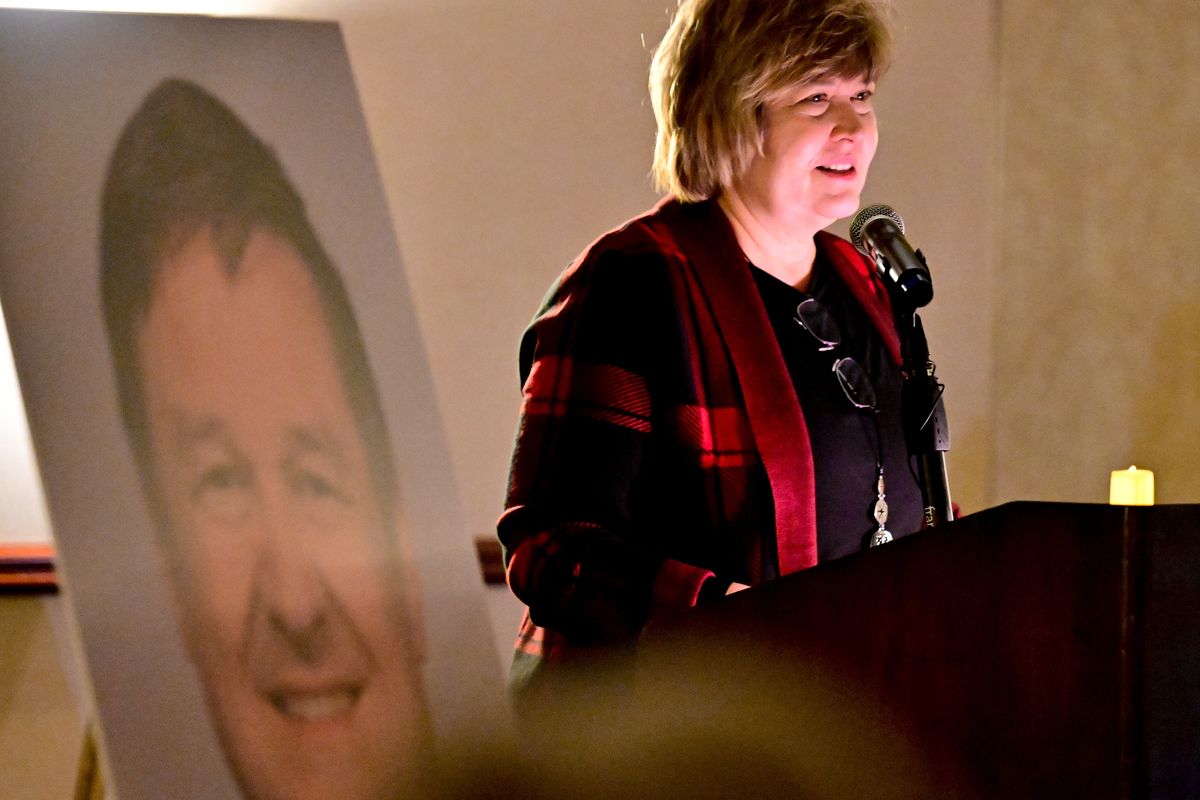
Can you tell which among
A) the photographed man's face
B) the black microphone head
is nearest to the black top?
the black microphone head

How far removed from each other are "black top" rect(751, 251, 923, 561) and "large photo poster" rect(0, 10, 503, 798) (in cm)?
78

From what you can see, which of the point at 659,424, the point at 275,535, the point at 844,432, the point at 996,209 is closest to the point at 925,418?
the point at 844,432

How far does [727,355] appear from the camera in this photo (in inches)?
44.7

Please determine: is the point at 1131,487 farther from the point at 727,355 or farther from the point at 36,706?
the point at 36,706

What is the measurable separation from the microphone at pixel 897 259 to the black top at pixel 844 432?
5.3 inches

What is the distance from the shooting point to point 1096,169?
2236 millimetres

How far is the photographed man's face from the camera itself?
1.60 m

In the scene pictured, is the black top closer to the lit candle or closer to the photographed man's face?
the lit candle

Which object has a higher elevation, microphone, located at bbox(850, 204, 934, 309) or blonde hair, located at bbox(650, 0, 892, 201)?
blonde hair, located at bbox(650, 0, 892, 201)

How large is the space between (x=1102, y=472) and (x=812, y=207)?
1.34 metres

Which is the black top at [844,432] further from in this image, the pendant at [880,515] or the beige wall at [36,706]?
the beige wall at [36,706]

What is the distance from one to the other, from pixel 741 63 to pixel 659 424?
35 centimetres

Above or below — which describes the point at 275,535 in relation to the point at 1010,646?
below

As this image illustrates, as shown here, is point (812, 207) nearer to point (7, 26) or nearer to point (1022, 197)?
point (7, 26)
